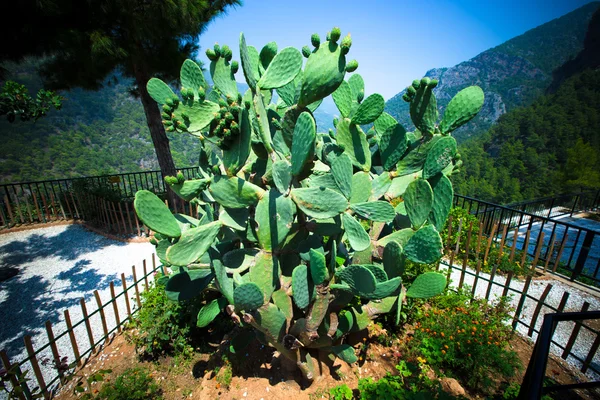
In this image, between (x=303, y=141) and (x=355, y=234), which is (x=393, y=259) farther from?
(x=303, y=141)

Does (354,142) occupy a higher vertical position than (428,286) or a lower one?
higher

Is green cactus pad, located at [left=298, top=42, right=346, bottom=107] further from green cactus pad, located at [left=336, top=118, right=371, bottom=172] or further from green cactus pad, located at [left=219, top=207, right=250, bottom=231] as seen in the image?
green cactus pad, located at [left=219, top=207, right=250, bottom=231]

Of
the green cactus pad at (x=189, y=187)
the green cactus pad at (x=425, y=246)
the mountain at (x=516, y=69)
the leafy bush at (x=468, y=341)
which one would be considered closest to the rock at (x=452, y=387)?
the leafy bush at (x=468, y=341)

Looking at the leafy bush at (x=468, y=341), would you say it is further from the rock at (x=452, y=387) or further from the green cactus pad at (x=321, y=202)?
the green cactus pad at (x=321, y=202)

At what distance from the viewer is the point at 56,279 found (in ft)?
15.4

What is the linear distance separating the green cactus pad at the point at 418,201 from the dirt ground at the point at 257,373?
1.55 meters

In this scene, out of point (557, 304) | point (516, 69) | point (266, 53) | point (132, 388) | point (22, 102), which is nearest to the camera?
point (266, 53)

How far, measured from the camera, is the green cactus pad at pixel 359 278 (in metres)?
1.51

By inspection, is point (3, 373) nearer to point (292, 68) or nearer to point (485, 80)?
point (292, 68)

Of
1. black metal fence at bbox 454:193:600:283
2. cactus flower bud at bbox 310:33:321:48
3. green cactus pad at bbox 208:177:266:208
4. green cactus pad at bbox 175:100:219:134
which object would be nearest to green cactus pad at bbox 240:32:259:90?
green cactus pad at bbox 175:100:219:134

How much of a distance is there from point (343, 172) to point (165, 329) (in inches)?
100

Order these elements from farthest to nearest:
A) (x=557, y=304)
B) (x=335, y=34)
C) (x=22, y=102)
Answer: (x=557, y=304)
(x=22, y=102)
(x=335, y=34)

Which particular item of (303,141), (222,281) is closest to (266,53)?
(303,141)

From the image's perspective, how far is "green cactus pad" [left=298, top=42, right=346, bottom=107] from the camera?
53.7 inches
